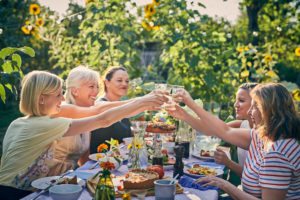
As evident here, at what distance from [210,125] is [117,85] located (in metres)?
1.89

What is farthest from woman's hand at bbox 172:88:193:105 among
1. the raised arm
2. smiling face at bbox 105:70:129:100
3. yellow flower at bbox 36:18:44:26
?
yellow flower at bbox 36:18:44:26

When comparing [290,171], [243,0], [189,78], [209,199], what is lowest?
[209,199]

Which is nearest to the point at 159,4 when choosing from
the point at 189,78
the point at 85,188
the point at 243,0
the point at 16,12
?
the point at 189,78

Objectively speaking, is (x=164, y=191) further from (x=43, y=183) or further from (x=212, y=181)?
(x=43, y=183)

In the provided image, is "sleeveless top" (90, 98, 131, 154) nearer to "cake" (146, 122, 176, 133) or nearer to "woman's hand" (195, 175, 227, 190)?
"cake" (146, 122, 176, 133)

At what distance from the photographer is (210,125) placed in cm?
272

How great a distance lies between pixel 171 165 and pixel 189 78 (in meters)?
2.80

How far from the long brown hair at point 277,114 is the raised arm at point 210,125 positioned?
0.63 meters

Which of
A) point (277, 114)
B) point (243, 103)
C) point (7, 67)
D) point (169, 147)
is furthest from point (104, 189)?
point (243, 103)

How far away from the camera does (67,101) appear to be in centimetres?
337

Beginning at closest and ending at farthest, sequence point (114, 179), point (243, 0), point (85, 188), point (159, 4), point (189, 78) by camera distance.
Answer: point (85, 188) < point (114, 179) < point (159, 4) < point (189, 78) < point (243, 0)

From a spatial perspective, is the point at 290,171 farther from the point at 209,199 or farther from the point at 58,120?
the point at 58,120

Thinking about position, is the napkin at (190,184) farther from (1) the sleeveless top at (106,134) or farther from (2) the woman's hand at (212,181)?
(1) the sleeveless top at (106,134)

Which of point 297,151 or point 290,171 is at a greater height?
point 297,151
